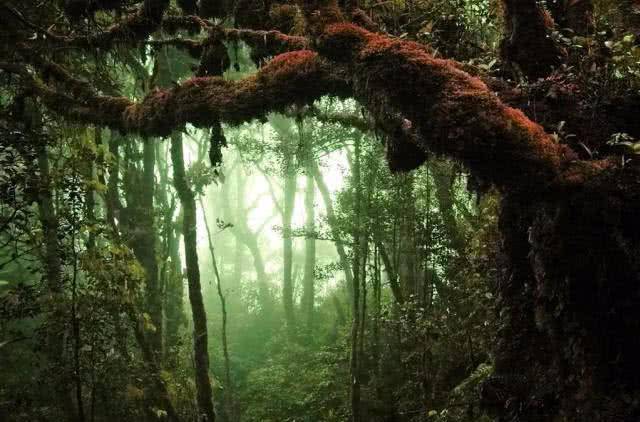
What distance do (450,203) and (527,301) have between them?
8.17 metres

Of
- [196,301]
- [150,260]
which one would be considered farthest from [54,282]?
[150,260]

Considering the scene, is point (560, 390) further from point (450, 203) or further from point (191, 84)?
point (450, 203)

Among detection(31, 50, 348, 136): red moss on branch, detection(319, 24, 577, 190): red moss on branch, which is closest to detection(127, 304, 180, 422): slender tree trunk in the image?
detection(31, 50, 348, 136): red moss on branch

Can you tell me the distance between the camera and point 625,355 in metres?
2.88

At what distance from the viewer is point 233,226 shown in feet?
41.4

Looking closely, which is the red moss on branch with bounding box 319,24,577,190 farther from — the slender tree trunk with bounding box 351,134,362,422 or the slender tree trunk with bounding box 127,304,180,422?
the slender tree trunk with bounding box 351,134,362,422

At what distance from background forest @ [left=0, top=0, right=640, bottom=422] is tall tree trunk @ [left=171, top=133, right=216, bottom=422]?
39 mm

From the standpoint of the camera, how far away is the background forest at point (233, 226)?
15.6 ft

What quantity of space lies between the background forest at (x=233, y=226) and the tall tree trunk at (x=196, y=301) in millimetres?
39

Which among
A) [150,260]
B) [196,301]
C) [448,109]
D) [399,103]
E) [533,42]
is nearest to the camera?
[448,109]

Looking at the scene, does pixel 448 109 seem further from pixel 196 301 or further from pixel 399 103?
pixel 196 301

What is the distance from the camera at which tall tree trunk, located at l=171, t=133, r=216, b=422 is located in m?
9.70

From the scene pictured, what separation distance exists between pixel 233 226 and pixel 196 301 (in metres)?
3.16

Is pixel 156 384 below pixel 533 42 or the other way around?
below
